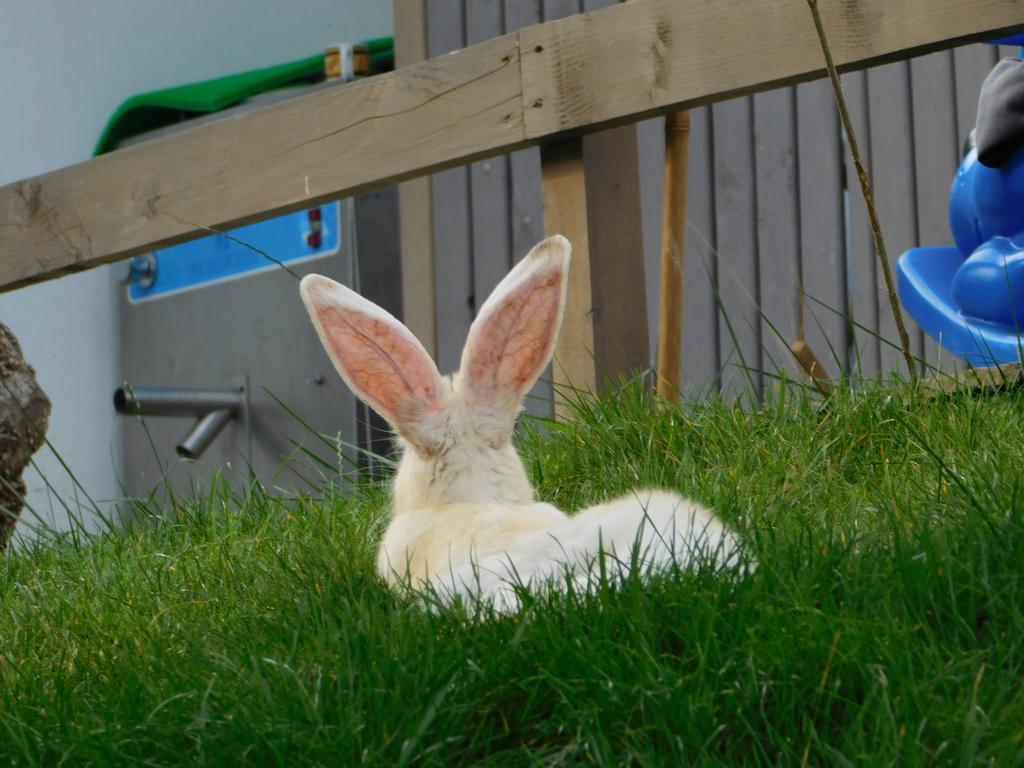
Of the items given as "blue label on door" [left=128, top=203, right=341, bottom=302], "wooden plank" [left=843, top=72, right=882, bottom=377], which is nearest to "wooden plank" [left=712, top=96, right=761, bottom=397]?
"wooden plank" [left=843, top=72, right=882, bottom=377]

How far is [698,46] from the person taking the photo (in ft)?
11.3

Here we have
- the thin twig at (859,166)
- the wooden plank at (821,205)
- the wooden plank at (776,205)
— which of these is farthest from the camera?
the wooden plank at (776,205)

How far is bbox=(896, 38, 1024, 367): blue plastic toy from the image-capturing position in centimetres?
366

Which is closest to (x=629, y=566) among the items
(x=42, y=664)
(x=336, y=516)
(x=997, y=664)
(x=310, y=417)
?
(x=997, y=664)

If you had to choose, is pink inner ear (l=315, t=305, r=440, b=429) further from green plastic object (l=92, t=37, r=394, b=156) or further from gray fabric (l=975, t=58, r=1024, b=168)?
green plastic object (l=92, t=37, r=394, b=156)

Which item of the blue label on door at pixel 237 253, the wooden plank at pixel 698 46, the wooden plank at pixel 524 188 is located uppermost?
the wooden plank at pixel 698 46

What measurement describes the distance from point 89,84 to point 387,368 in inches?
270

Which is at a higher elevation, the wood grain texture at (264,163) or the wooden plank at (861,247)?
the wood grain texture at (264,163)

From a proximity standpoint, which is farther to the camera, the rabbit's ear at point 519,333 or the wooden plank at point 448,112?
the wooden plank at point 448,112

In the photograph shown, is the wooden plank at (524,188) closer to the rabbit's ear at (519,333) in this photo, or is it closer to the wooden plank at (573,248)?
the wooden plank at (573,248)

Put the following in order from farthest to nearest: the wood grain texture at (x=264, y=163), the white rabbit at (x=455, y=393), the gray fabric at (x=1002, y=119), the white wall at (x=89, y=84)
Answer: the white wall at (x=89, y=84), the wood grain texture at (x=264, y=163), the gray fabric at (x=1002, y=119), the white rabbit at (x=455, y=393)

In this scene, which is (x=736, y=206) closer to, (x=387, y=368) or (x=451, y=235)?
(x=451, y=235)

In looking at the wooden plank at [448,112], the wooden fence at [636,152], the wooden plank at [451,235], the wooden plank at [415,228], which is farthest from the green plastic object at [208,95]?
the wooden plank at [448,112]

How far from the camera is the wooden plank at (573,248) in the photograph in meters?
3.66
